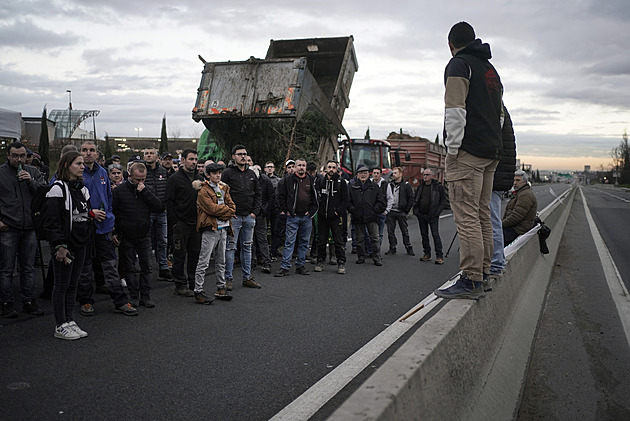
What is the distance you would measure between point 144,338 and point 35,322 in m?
1.46

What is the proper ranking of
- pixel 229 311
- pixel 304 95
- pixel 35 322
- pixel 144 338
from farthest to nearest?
pixel 304 95 → pixel 229 311 → pixel 35 322 → pixel 144 338

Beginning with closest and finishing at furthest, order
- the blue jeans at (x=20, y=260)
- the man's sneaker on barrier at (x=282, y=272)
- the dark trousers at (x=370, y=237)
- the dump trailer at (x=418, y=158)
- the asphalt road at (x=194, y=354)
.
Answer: the asphalt road at (x=194, y=354) → the blue jeans at (x=20, y=260) → the man's sneaker on barrier at (x=282, y=272) → the dark trousers at (x=370, y=237) → the dump trailer at (x=418, y=158)

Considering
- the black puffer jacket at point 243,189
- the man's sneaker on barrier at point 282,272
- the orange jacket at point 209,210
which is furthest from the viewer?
the man's sneaker on barrier at point 282,272

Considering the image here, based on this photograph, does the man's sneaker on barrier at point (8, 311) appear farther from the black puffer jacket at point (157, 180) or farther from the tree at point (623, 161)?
the tree at point (623, 161)

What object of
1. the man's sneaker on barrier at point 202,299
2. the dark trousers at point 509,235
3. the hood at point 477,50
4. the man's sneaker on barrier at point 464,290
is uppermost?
the hood at point 477,50

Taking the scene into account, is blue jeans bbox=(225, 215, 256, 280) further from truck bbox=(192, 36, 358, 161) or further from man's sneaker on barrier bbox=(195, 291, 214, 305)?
truck bbox=(192, 36, 358, 161)

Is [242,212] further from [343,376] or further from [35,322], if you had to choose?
[343,376]

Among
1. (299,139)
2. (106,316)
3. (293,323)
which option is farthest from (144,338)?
(299,139)

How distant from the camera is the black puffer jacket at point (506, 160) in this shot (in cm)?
514

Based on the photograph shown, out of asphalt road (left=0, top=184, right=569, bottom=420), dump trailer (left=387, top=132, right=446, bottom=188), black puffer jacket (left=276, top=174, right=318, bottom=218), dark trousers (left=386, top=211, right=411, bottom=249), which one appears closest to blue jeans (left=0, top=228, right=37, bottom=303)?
asphalt road (left=0, top=184, right=569, bottom=420)

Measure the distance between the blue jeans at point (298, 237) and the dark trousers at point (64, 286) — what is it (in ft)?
13.5

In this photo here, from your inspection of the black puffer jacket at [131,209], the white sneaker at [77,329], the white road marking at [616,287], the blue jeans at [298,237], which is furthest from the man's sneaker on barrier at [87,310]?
the white road marking at [616,287]

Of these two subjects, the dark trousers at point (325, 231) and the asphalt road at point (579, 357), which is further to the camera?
the dark trousers at point (325, 231)

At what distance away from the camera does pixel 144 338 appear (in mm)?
5461
